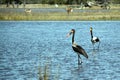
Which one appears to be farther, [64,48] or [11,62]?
[64,48]

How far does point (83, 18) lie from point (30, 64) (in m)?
36.6

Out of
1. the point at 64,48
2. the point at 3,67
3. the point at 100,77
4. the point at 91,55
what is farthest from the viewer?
the point at 64,48

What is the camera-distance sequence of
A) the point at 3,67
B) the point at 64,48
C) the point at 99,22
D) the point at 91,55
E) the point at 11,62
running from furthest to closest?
the point at 99,22, the point at 64,48, the point at 91,55, the point at 11,62, the point at 3,67

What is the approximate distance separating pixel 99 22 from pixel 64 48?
1112 inches

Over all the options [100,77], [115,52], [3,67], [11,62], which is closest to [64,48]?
[115,52]

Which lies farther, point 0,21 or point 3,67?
point 0,21

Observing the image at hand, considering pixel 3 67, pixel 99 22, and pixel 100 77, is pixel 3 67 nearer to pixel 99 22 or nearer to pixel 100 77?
pixel 100 77

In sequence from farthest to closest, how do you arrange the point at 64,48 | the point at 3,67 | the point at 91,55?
the point at 64,48 → the point at 91,55 → the point at 3,67

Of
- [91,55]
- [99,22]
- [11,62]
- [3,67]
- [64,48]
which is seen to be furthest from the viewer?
[99,22]

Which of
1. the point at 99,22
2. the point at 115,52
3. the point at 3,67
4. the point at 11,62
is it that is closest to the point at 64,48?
the point at 115,52

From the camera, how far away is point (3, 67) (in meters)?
18.7

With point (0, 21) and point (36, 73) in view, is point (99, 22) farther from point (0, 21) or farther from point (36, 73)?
point (36, 73)

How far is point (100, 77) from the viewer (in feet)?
53.7

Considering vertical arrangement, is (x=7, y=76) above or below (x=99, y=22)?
above
